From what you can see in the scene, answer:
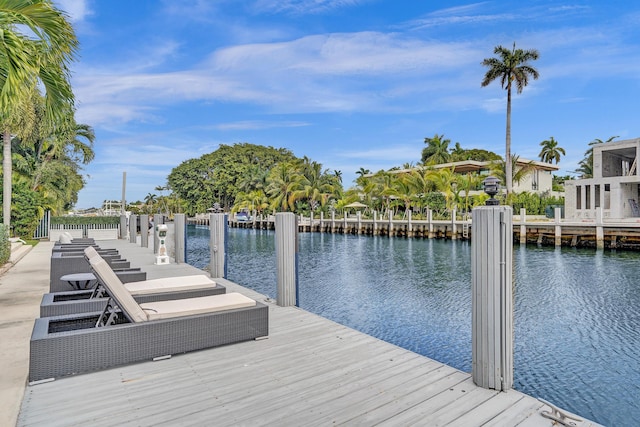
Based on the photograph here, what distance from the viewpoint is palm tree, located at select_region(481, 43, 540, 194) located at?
96.8 feet

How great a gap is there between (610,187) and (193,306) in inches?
1285

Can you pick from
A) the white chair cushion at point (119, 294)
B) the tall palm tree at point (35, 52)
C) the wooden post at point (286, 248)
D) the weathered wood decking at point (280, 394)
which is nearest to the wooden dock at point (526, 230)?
the wooden post at point (286, 248)

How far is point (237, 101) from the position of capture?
4381cm

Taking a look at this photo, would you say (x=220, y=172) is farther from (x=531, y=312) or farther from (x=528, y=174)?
(x=531, y=312)

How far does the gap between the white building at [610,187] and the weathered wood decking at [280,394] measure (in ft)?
99.6

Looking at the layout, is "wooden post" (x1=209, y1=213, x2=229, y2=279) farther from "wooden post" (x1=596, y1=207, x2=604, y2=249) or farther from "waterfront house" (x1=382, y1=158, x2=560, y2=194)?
"waterfront house" (x1=382, y1=158, x2=560, y2=194)

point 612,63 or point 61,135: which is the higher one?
point 612,63

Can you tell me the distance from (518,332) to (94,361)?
6.82m

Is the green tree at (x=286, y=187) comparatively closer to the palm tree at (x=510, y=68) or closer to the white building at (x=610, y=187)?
the palm tree at (x=510, y=68)

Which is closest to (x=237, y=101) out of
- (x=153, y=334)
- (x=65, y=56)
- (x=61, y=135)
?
(x=61, y=135)

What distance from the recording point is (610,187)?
27.8 meters

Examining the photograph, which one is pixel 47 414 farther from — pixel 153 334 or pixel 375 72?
pixel 375 72

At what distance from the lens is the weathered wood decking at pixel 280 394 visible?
253 cm

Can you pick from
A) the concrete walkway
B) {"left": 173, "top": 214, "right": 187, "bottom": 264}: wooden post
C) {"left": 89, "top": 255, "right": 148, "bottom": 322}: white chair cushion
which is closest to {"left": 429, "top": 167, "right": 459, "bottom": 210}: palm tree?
{"left": 173, "top": 214, "right": 187, "bottom": 264}: wooden post
